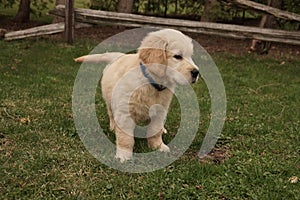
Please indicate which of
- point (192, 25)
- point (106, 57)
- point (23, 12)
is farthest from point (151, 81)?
point (23, 12)

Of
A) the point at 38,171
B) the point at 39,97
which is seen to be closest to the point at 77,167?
the point at 38,171

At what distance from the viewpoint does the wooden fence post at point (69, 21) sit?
388 inches

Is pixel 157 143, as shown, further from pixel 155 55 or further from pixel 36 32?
pixel 36 32

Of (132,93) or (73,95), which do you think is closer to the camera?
(132,93)

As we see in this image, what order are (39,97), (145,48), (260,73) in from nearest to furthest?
(145,48) < (39,97) < (260,73)

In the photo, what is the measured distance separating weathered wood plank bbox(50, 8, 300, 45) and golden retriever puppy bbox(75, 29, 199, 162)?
236 inches

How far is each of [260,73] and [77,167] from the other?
18.6 ft

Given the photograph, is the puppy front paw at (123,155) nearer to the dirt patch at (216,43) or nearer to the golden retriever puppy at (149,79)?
the golden retriever puppy at (149,79)

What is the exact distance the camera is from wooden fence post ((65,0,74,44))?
32.3 ft

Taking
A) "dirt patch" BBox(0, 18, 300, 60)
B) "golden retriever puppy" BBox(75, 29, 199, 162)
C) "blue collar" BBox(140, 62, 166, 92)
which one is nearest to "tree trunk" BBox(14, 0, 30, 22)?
"dirt patch" BBox(0, 18, 300, 60)

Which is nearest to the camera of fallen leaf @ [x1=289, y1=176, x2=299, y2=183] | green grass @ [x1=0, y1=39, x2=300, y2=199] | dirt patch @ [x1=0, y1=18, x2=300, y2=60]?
green grass @ [x1=0, y1=39, x2=300, y2=199]

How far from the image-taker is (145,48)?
391 centimetres

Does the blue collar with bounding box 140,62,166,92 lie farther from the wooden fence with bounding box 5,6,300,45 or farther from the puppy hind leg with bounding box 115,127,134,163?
the wooden fence with bounding box 5,6,300,45

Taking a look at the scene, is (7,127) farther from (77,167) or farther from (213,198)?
(213,198)
